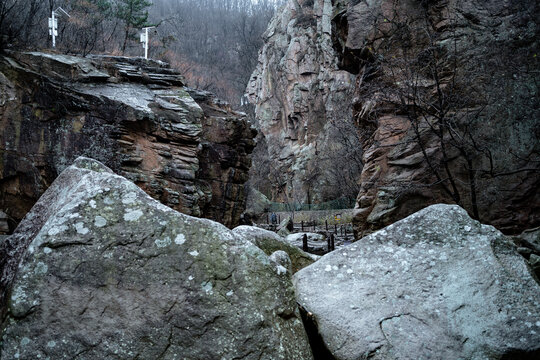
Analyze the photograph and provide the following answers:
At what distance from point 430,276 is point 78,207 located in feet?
7.90

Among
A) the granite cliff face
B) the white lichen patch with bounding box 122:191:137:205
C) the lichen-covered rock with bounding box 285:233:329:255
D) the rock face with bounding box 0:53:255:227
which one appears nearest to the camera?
the white lichen patch with bounding box 122:191:137:205

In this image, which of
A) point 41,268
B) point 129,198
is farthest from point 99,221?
point 41,268

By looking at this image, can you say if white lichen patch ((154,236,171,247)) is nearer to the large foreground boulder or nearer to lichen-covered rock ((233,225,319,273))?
the large foreground boulder

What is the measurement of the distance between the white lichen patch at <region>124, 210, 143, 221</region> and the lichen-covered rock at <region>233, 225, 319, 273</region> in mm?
1685

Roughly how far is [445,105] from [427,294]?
27.0ft

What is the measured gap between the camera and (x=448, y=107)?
9492 mm

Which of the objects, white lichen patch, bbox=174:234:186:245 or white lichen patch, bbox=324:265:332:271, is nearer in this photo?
white lichen patch, bbox=174:234:186:245

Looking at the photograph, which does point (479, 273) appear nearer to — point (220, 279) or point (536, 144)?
point (220, 279)

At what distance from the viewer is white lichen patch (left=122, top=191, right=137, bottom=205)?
2365mm

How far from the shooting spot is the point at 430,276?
2664 millimetres

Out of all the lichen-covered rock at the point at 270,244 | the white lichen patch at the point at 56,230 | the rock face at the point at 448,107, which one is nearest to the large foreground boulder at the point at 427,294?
the lichen-covered rock at the point at 270,244

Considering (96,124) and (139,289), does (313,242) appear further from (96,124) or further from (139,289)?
(139,289)

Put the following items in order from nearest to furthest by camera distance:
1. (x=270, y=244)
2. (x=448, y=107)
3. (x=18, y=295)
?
1. (x=18, y=295)
2. (x=270, y=244)
3. (x=448, y=107)

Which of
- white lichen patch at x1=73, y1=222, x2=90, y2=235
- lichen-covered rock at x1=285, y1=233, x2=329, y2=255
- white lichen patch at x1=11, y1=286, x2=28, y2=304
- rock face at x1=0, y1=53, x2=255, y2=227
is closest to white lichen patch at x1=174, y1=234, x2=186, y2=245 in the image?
white lichen patch at x1=73, y1=222, x2=90, y2=235
